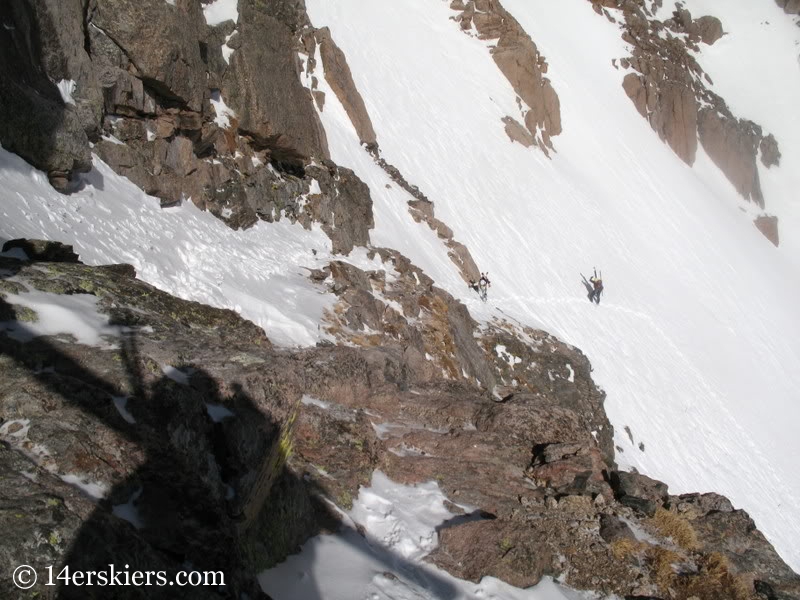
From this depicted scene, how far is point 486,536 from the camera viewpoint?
6.57 meters

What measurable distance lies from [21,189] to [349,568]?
889cm

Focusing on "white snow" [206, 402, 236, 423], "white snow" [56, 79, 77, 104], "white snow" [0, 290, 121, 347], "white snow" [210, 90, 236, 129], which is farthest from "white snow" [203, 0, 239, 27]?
"white snow" [206, 402, 236, 423]

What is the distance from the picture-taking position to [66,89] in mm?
12586

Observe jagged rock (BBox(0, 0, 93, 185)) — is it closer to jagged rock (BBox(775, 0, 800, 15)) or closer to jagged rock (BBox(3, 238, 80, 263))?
jagged rock (BBox(3, 238, 80, 263))

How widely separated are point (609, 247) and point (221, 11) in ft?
69.0

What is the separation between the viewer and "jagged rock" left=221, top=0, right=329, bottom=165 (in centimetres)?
1789

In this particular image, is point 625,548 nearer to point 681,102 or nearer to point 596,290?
point 596,290

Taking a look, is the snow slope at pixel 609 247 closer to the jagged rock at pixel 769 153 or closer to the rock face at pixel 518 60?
the rock face at pixel 518 60

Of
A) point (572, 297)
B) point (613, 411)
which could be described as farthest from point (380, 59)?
point (613, 411)

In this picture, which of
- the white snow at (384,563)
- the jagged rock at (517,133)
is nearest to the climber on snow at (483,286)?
the jagged rock at (517,133)

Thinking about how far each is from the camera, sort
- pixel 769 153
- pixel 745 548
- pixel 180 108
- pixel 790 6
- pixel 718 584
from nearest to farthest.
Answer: pixel 718 584 < pixel 745 548 < pixel 180 108 < pixel 769 153 < pixel 790 6

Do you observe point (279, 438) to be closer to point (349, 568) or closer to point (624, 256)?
point (349, 568)

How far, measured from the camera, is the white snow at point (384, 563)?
5320mm

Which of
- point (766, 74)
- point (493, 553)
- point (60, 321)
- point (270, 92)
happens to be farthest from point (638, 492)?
point (766, 74)
